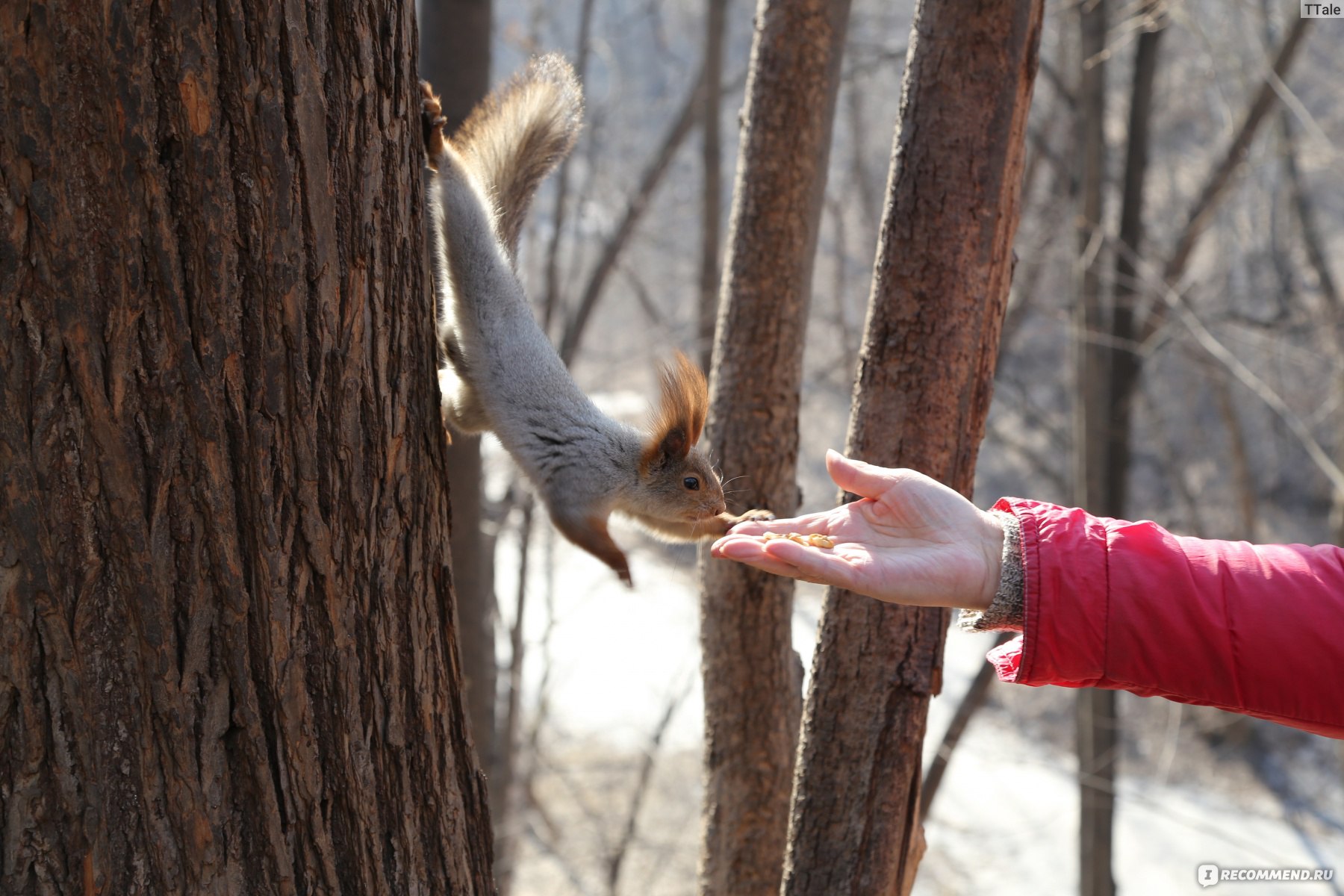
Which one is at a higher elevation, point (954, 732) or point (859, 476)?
point (859, 476)

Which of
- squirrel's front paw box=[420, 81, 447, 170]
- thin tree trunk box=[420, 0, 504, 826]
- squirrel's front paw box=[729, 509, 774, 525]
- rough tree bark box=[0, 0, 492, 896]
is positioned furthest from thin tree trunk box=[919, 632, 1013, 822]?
squirrel's front paw box=[420, 81, 447, 170]

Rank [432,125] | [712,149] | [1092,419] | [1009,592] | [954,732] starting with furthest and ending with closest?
[712,149]
[1092,419]
[954,732]
[432,125]
[1009,592]

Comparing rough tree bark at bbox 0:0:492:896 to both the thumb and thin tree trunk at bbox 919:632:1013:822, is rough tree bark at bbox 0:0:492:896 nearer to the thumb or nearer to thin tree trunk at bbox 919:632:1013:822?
the thumb

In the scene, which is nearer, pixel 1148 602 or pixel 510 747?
pixel 1148 602

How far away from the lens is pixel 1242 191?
10.7 m

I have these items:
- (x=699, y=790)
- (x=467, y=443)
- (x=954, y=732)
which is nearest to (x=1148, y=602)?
(x=467, y=443)

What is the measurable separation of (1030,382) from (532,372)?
11.0 meters

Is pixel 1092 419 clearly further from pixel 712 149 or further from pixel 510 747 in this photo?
pixel 510 747

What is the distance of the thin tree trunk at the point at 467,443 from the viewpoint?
4.53 meters

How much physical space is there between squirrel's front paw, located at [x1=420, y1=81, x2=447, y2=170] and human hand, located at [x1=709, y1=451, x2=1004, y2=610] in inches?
40.3

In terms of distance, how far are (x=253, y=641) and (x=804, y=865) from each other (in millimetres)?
1421

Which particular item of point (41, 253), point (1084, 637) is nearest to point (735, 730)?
point (1084, 637)

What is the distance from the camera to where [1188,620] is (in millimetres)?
1624

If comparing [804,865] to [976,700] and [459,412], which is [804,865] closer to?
[459,412]
